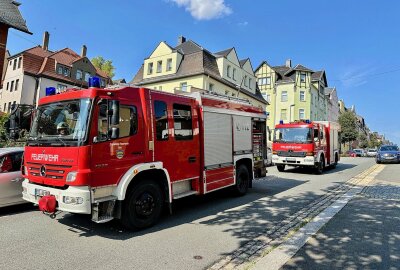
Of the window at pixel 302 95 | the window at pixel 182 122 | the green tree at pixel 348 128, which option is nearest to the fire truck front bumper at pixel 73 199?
the window at pixel 182 122

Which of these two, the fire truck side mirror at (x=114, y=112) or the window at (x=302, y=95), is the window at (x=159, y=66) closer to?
the window at (x=302, y=95)

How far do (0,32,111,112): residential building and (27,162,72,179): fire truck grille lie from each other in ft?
94.4

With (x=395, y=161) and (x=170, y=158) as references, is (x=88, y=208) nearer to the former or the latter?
(x=170, y=158)

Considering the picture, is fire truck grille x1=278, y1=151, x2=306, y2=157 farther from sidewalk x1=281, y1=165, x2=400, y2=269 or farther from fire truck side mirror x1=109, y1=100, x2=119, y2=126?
fire truck side mirror x1=109, y1=100, x2=119, y2=126

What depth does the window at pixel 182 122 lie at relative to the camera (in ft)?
22.6

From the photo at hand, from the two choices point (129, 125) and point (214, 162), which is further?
point (214, 162)

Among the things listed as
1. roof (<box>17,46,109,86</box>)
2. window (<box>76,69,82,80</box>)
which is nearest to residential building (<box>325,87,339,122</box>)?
window (<box>76,69,82,80</box>)

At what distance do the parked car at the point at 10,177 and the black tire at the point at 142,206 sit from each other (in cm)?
313

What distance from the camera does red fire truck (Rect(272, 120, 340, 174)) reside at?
15.6m

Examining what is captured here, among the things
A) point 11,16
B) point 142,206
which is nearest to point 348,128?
point 11,16

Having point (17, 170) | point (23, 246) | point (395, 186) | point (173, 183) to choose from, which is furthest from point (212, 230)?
point (395, 186)

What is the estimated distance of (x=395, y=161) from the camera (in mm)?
25969

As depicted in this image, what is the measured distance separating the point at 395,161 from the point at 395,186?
16860mm

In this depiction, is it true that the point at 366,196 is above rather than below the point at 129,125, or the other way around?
below
